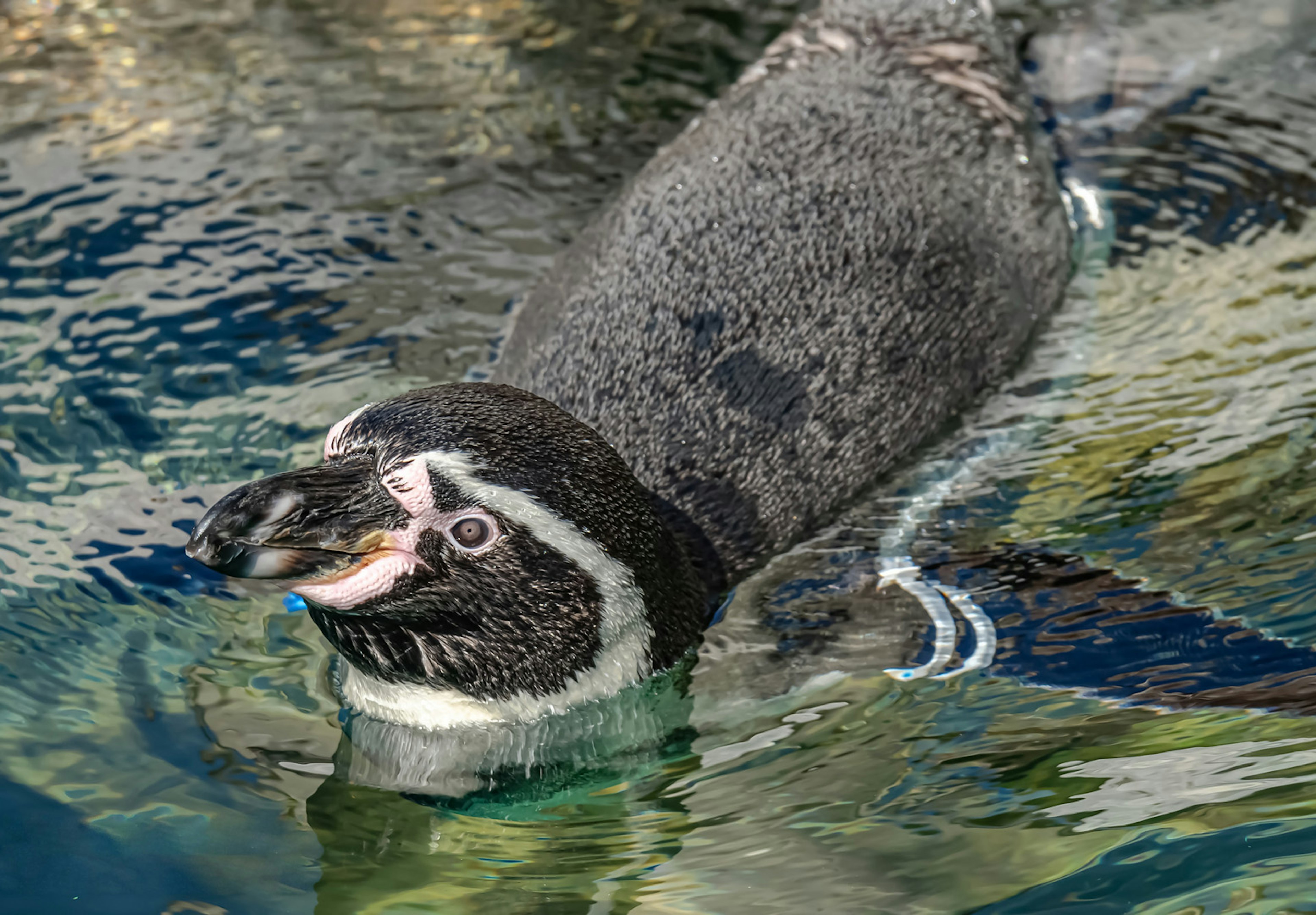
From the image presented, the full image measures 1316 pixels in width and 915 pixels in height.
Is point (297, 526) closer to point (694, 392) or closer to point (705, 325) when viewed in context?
point (694, 392)

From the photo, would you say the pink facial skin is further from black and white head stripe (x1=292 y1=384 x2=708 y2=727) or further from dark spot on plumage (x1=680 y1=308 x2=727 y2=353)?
dark spot on plumage (x1=680 y1=308 x2=727 y2=353)

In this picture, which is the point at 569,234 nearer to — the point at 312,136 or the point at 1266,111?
the point at 312,136

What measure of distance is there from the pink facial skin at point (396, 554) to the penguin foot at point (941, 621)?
47.4 inches

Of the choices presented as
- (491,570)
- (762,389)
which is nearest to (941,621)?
(762,389)

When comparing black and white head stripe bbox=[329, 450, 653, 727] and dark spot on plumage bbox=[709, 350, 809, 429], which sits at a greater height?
dark spot on plumage bbox=[709, 350, 809, 429]

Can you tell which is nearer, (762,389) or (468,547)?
(468,547)

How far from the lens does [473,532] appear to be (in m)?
3.05

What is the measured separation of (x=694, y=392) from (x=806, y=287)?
516mm

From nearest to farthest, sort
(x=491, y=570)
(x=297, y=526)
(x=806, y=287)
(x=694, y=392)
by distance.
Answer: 1. (x=297, y=526)
2. (x=491, y=570)
3. (x=694, y=392)
4. (x=806, y=287)

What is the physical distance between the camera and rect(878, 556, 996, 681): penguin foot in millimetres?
3422

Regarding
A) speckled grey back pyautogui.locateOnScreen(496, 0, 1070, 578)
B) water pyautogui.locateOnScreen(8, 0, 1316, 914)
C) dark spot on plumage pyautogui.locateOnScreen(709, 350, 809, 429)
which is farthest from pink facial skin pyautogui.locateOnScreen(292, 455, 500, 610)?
dark spot on plumage pyautogui.locateOnScreen(709, 350, 809, 429)

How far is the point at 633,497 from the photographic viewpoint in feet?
10.9

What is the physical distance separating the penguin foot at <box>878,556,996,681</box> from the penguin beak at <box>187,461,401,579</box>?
1.34m

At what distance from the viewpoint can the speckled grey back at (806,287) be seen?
3.89 metres
